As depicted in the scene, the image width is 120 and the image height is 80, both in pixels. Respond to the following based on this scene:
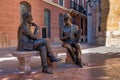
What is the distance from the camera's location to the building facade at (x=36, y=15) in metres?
13.6

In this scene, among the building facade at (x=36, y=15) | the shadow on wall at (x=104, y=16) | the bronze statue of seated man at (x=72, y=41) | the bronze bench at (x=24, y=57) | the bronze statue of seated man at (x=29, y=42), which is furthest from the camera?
the building facade at (x=36, y=15)

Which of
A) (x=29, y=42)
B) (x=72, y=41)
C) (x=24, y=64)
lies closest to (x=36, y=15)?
(x=72, y=41)

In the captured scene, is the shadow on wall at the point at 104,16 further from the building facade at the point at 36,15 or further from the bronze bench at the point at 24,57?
the bronze bench at the point at 24,57

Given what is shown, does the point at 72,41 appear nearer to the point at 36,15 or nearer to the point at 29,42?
the point at 29,42

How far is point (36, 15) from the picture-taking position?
57.9 feet

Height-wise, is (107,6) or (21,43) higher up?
(107,6)

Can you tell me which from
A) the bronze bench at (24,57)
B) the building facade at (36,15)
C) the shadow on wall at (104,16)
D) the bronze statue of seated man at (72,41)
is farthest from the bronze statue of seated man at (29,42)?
the building facade at (36,15)

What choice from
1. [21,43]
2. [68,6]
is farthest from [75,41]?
[68,6]

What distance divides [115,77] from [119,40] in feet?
23.4

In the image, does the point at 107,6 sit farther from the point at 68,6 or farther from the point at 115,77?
the point at 68,6

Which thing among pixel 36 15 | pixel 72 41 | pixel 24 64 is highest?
pixel 36 15

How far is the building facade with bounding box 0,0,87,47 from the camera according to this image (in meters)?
13.6

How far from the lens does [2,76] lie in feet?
15.6

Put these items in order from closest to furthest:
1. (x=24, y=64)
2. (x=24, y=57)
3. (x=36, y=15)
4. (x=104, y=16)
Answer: (x=24, y=57), (x=24, y=64), (x=104, y=16), (x=36, y=15)
